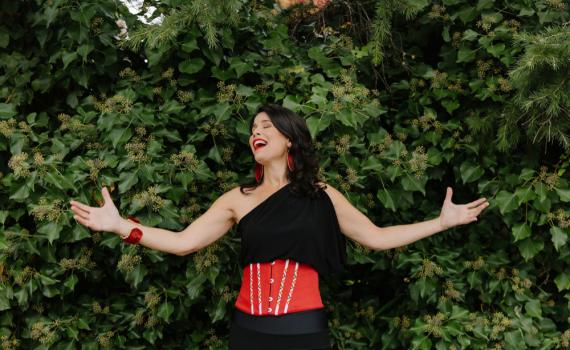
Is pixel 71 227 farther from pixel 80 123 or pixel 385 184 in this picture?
pixel 385 184

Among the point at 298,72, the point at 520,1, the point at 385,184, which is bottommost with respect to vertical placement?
the point at 385,184

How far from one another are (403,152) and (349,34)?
936mm

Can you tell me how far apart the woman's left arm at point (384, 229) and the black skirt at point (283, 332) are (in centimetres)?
36

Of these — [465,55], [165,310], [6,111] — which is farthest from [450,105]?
[6,111]

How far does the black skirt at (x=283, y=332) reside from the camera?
2428 mm

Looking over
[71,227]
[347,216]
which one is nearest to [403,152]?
[347,216]

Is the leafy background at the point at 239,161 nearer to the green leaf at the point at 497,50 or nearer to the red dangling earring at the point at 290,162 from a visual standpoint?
the green leaf at the point at 497,50

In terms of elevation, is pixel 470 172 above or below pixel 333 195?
below

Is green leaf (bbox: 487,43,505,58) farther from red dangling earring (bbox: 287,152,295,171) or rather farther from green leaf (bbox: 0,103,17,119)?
green leaf (bbox: 0,103,17,119)

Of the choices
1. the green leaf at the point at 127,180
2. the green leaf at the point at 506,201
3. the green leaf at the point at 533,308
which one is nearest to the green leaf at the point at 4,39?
the green leaf at the point at 127,180

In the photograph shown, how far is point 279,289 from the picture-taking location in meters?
2.47

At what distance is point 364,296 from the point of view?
361cm

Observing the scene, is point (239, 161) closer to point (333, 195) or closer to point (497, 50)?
point (333, 195)

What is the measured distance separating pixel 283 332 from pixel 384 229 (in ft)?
1.89
